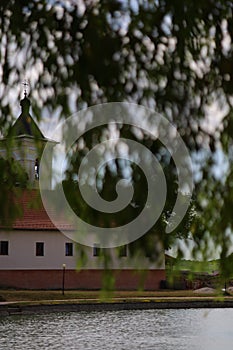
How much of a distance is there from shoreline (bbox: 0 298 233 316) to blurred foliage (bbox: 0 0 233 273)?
18.0m

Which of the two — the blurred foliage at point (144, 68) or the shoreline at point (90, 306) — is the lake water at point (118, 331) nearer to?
the shoreline at point (90, 306)

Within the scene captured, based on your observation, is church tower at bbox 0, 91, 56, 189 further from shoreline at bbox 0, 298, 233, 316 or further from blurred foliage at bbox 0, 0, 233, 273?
shoreline at bbox 0, 298, 233, 316

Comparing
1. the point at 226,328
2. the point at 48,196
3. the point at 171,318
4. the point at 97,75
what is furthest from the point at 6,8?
the point at 171,318

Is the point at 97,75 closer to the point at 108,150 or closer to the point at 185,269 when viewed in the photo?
the point at 108,150

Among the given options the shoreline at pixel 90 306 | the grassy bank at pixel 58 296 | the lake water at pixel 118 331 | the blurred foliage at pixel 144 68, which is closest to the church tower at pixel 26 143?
the blurred foliage at pixel 144 68

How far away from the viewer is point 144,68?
1.09 metres

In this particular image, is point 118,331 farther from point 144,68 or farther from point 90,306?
point 144,68

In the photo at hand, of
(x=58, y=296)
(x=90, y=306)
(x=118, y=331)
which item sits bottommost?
(x=118, y=331)

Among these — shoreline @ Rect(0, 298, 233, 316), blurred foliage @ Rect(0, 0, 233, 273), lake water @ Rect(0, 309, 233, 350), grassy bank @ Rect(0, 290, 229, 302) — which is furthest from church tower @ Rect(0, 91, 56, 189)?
grassy bank @ Rect(0, 290, 229, 302)

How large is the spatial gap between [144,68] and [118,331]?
15991mm

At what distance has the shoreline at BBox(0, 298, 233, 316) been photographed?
19719 mm

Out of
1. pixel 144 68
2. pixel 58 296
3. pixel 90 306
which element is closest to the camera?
pixel 144 68

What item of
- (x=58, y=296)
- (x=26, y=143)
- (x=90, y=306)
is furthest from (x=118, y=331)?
(x=26, y=143)

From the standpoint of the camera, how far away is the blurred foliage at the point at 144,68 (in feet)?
3.51
